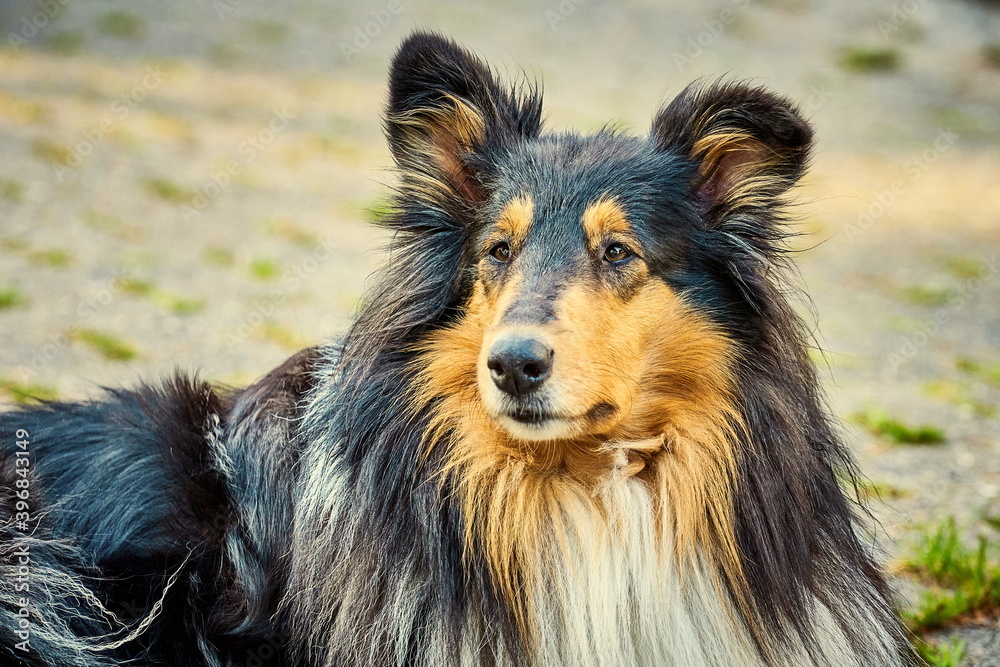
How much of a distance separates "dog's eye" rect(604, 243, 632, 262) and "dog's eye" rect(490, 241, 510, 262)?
316 mm

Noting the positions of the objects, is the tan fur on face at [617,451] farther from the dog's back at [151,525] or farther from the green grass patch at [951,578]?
the green grass patch at [951,578]

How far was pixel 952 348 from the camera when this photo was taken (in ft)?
26.6

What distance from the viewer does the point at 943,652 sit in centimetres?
358

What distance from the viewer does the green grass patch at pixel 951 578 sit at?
3.92m

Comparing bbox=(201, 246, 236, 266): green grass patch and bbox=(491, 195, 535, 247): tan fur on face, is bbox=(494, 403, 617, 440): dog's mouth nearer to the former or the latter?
bbox=(491, 195, 535, 247): tan fur on face

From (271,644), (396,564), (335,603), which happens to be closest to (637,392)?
(396,564)

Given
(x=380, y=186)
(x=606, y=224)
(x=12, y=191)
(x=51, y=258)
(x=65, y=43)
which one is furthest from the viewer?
(x=65, y=43)

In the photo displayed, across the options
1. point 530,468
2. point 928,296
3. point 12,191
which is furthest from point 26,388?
point 928,296

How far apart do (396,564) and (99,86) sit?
11.8 m

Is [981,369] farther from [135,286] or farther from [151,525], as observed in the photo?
[135,286]

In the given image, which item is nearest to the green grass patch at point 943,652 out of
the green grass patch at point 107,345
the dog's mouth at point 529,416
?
the dog's mouth at point 529,416

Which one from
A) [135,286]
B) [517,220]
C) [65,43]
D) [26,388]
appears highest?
[65,43]

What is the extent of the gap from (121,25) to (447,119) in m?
13.9

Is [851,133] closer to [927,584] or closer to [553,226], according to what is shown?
[927,584]
